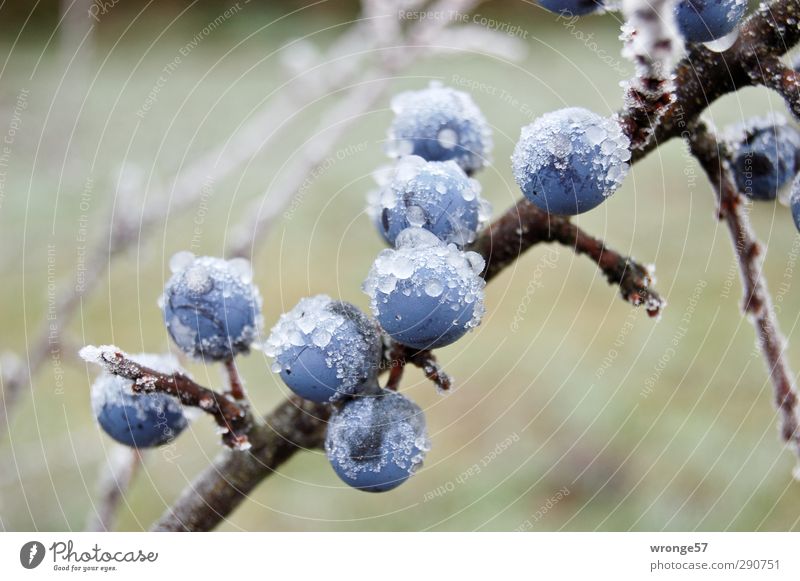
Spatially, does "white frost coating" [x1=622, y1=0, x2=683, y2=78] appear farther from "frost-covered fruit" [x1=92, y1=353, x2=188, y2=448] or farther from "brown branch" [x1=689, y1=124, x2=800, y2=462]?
"frost-covered fruit" [x1=92, y1=353, x2=188, y2=448]

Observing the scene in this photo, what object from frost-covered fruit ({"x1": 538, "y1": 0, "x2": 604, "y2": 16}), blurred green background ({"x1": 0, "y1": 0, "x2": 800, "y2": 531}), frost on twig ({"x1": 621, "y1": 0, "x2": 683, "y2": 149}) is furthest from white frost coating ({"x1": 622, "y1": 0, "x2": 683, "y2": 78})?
blurred green background ({"x1": 0, "y1": 0, "x2": 800, "y2": 531})

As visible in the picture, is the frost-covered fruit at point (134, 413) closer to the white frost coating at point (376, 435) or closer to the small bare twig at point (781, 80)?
the white frost coating at point (376, 435)

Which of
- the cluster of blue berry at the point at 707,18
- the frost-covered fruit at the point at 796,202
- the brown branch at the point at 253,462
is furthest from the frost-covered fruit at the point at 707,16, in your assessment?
the brown branch at the point at 253,462

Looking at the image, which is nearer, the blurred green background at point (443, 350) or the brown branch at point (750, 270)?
the brown branch at point (750, 270)

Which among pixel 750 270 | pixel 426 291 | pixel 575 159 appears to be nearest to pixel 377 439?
pixel 426 291

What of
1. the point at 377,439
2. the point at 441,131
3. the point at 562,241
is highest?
the point at 441,131

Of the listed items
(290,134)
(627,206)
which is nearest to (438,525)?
(627,206)

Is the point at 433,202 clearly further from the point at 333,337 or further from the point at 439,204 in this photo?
the point at 333,337
